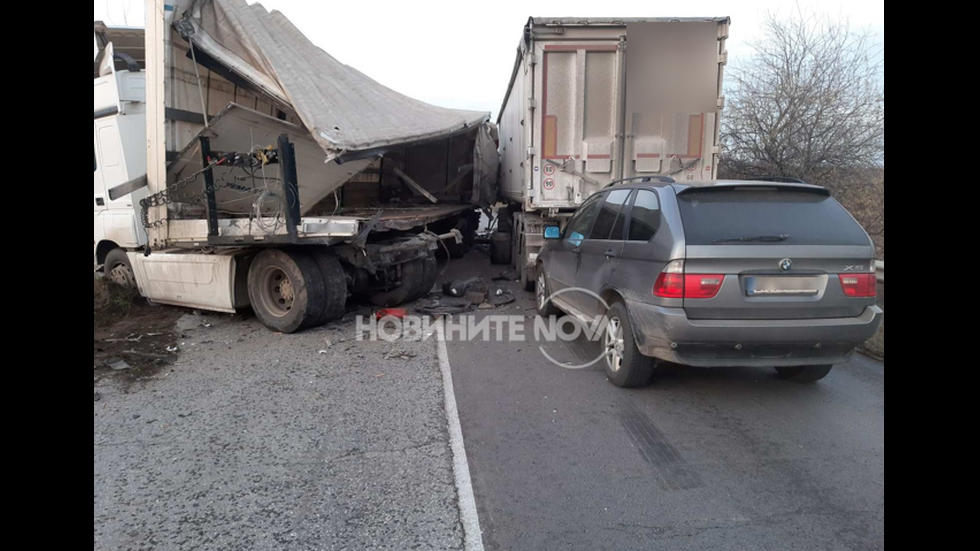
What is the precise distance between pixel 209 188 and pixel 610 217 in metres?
4.62

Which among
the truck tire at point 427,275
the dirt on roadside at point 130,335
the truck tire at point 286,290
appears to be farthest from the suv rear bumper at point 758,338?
the dirt on roadside at point 130,335

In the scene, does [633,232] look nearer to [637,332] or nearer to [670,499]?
[637,332]

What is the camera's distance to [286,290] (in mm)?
7113

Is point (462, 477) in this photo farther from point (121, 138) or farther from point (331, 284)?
point (121, 138)

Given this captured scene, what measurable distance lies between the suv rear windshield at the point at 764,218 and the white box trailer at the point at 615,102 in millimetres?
3595

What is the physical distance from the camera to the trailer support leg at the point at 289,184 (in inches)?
246

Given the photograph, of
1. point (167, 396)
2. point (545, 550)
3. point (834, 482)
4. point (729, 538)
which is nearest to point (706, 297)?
point (834, 482)

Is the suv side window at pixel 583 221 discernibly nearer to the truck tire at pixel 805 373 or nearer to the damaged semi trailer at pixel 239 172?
the truck tire at pixel 805 373

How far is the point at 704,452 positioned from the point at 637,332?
3.58 feet

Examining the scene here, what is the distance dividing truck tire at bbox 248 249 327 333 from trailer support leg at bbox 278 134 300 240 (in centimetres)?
58

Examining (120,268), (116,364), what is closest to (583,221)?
(116,364)

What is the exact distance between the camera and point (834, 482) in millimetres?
3506

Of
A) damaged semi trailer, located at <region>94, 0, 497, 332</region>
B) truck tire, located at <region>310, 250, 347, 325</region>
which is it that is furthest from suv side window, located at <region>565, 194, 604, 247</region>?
truck tire, located at <region>310, 250, 347, 325</region>

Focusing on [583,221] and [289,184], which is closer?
[289,184]
